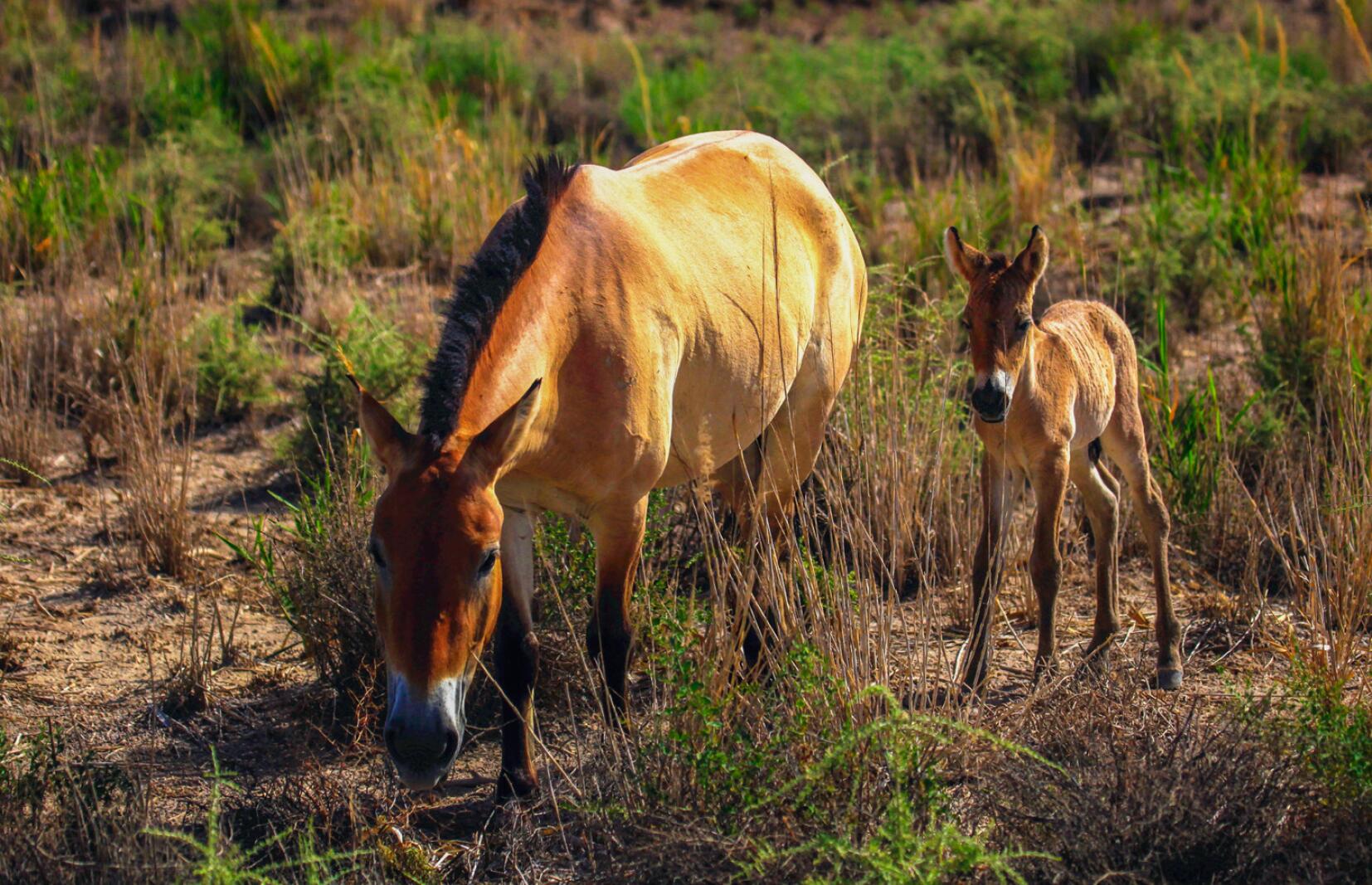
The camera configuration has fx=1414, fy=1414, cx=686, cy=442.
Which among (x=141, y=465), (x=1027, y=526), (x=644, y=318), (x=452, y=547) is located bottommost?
(x=1027, y=526)

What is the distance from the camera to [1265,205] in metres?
8.23

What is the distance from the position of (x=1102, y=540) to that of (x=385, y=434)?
2749 millimetres

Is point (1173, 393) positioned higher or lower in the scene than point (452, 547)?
lower

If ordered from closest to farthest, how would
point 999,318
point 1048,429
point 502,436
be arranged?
point 502,436 < point 999,318 < point 1048,429

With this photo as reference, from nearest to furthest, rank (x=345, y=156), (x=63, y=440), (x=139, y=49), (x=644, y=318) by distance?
(x=644, y=318), (x=63, y=440), (x=345, y=156), (x=139, y=49)

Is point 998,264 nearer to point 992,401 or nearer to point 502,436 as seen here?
point 992,401

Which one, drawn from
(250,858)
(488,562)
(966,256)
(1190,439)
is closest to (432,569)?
(488,562)

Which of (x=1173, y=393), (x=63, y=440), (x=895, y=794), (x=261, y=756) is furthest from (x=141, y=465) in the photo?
(x=1173, y=393)

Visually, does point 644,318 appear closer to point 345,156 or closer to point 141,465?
point 141,465

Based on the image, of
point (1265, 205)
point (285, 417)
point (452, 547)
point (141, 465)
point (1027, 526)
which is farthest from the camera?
point (1265, 205)

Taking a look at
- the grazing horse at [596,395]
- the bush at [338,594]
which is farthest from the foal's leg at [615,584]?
the bush at [338,594]

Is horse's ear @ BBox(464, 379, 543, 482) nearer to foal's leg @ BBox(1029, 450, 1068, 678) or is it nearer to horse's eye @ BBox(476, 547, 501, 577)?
horse's eye @ BBox(476, 547, 501, 577)

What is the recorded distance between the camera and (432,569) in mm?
3312

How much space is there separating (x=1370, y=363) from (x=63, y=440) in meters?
6.12
